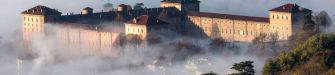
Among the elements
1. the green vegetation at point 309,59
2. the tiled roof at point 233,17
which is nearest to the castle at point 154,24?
the tiled roof at point 233,17

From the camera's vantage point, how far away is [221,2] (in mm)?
128750

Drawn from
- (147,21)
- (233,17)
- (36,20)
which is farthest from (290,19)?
(36,20)

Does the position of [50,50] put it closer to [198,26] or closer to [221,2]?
[198,26]

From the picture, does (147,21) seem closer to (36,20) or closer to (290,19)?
(290,19)

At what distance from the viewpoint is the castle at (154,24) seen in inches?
2992

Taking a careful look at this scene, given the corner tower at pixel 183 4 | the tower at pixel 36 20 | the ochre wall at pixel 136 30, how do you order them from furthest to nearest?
the corner tower at pixel 183 4 < the tower at pixel 36 20 < the ochre wall at pixel 136 30

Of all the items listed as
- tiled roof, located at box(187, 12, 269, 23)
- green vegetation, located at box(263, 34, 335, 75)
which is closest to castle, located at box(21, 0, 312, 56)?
tiled roof, located at box(187, 12, 269, 23)

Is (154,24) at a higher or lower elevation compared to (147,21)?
lower

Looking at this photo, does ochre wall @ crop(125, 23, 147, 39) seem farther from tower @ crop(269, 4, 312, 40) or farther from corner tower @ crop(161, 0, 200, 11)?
corner tower @ crop(161, 0, 200, 11)

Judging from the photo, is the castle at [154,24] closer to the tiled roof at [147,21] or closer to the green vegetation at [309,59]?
the tiled roof at [147,21]

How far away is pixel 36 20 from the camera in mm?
82812

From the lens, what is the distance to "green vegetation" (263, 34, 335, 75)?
43.3 m

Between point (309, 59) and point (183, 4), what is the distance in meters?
44.1

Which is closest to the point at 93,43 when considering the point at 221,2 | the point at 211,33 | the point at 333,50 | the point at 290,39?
the point at 211,33
